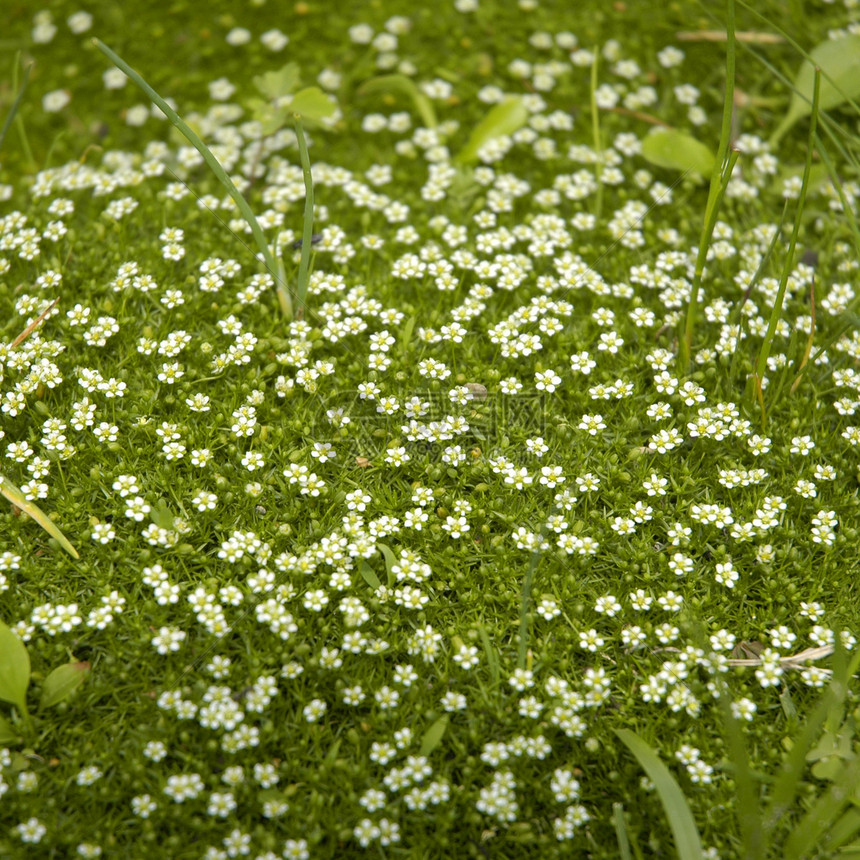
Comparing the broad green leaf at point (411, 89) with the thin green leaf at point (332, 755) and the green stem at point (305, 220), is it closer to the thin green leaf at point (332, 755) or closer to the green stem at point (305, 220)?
the green stem at point (305, 220)

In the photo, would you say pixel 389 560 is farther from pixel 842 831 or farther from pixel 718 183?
pixel 718 183

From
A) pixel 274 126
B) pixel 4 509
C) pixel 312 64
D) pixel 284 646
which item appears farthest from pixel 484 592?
pixel 312 64

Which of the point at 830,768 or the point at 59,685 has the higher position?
the point at 830,768

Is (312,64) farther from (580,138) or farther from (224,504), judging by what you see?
(224,504)

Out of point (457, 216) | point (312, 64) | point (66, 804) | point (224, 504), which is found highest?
point (312, 64)

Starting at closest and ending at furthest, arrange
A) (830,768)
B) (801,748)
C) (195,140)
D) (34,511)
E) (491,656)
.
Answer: (801,748) < (830,768) < (491,656) < (34,511) < (195,140)

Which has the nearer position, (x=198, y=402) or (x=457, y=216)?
(x=198, y=402)

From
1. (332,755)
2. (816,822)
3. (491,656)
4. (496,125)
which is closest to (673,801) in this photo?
(816,822)
